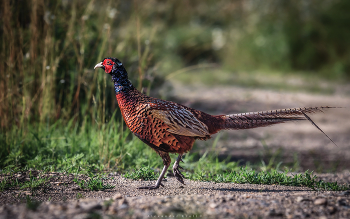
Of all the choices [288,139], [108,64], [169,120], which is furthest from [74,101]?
[288,139]

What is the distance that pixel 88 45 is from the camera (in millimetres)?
5660

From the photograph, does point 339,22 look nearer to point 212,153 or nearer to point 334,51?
point 334,51

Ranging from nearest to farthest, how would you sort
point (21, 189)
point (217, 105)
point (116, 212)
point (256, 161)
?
point (116, 212) → point (21, 189) → point (256, 161) → point (217, 105)

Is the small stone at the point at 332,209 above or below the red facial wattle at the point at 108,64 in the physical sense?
below

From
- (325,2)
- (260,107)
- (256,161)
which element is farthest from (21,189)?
(325,2)

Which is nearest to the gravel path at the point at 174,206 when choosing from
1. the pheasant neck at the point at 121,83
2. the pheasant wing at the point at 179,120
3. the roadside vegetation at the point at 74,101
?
the roadside vegetation at the point at 74,101

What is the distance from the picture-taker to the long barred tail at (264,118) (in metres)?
3.34

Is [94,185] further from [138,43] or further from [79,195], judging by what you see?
[138,43]

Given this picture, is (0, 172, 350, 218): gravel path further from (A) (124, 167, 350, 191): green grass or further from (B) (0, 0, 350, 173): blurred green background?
(B) (0, 0, 350, 173): blurred green background

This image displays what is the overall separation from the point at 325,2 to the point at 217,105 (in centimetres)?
914

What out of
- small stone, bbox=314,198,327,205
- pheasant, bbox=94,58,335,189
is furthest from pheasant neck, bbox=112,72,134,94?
small stone, bbox=314,198,327,205

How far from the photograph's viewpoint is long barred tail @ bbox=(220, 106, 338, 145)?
3341mm

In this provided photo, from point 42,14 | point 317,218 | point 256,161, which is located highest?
point 42,14

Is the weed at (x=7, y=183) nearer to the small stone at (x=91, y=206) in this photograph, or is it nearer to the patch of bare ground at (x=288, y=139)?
the small stone at (x=91, y=206)
